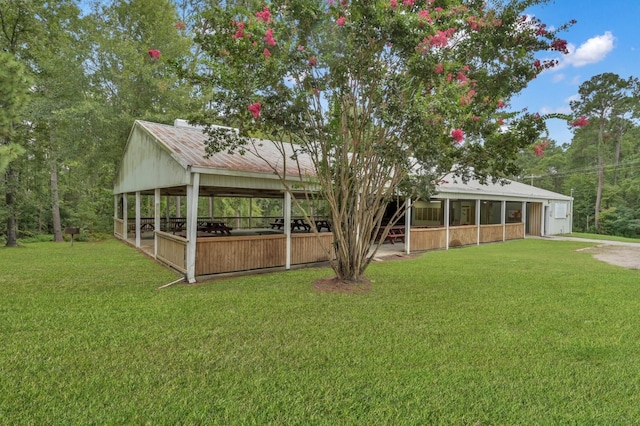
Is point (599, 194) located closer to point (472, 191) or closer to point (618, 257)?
point (618, 257)

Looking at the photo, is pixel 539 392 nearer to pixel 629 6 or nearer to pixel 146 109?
pixel 629 6

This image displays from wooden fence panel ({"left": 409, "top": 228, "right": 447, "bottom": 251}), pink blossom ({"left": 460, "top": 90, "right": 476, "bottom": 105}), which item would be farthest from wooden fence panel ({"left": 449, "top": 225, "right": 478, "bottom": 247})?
pink blossom ({"left": 460, "top": 90, "right": 476, "bottom": 105})

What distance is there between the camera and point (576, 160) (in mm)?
38438

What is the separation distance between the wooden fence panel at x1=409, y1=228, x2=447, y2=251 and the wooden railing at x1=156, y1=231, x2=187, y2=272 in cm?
769

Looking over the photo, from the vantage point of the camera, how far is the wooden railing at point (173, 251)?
788 centimetres

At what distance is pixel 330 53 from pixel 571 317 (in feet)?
18.3

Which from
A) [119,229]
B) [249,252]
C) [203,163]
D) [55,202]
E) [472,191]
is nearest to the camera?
[203,163]

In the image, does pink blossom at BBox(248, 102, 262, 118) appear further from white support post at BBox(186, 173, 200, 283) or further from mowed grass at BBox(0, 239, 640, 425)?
mowed grass at BBox(0, 239, 640, 425)

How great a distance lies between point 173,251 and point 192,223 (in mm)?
1745

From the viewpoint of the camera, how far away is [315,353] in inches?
151

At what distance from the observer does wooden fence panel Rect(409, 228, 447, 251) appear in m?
12.4

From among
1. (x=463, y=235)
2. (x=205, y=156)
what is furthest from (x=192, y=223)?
(x=463, y=235)

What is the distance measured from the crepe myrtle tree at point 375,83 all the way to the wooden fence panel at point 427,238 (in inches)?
220

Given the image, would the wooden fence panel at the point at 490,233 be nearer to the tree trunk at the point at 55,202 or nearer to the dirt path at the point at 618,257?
the dirt path at the point at 618,257
